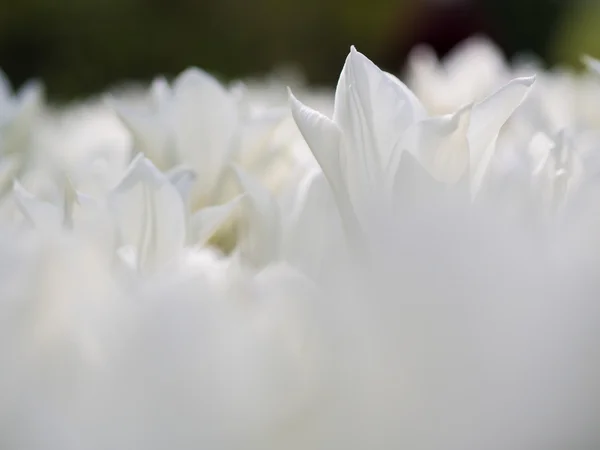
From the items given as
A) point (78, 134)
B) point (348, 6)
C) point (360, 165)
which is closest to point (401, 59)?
point (348, 6)

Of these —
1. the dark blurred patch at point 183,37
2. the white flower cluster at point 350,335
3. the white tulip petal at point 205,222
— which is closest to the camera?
the white flower cluster at point 350,335

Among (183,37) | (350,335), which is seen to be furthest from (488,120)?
(183,37)

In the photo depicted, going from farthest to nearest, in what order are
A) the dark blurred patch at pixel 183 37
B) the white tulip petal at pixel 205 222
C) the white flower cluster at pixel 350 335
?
the dark blurred patch at pixel 183 37
the white tulip petal at pixel 205 222
the white flower cluster at pixel 350 335

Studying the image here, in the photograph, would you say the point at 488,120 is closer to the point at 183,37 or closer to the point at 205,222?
the point at 205,222

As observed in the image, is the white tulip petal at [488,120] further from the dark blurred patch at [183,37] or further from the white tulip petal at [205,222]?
the dark blurred patch at [183,37]

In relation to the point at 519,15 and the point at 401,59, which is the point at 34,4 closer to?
the point at 401,59

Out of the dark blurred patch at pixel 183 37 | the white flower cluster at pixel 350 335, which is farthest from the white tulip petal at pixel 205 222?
the dark blurred patch at pixel 183 37

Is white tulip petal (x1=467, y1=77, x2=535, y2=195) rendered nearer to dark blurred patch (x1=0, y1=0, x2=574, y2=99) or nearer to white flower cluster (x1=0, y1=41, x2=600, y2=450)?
white flower cluster (x1=0, y1=41, x2=600, y2=450)

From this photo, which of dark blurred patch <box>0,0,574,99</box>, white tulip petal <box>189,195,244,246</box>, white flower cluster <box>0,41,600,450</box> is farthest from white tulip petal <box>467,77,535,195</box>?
dark blurred patch <box>0,0,574,99</box>

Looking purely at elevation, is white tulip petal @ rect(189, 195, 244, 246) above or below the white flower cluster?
above

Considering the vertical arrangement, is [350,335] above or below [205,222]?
below

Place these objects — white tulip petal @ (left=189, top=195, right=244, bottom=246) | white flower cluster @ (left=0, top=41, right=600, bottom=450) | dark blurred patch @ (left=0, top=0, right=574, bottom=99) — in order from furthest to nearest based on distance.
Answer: dark blurred patch @ (left=0, top=0, right=574, bottom=99)
white tulip petal @ (left=189, top=195, right=244, bottom=246)
white flower cluster @ (left=0, top=41, right=600, bottom=450)
